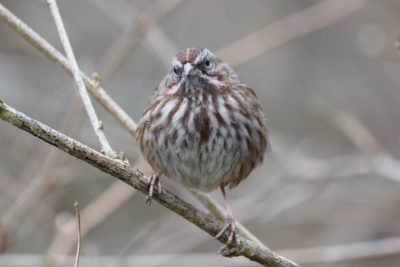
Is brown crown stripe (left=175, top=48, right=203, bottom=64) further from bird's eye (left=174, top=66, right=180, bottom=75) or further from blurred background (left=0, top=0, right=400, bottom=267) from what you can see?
blurred background (left=0, top=0, right=400, bottom=267)

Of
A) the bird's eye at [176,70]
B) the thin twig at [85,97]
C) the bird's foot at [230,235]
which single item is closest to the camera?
the thin twig at [85,97]

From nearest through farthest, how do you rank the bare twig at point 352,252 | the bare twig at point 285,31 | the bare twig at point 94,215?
the bare twig at point 352,252 < the bare twig at point 94,215 < the bare twig at point 285,31

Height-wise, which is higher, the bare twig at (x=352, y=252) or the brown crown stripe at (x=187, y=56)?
the brown crown stripe at (x=187, y=56)

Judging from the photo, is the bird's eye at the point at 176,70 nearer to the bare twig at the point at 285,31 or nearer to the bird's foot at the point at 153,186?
the bird's foot at the point at 153,186

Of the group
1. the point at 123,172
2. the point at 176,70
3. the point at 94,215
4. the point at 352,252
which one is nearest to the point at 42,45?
the point at 176,70

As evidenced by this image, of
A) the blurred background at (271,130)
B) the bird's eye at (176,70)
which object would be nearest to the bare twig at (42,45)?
the bird's eye at (176,70)

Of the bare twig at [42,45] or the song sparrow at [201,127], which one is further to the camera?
the song sparrow at [201,127]

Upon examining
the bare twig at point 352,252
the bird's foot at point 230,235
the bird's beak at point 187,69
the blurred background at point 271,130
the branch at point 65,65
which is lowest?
the bird's foot at point 230,235
